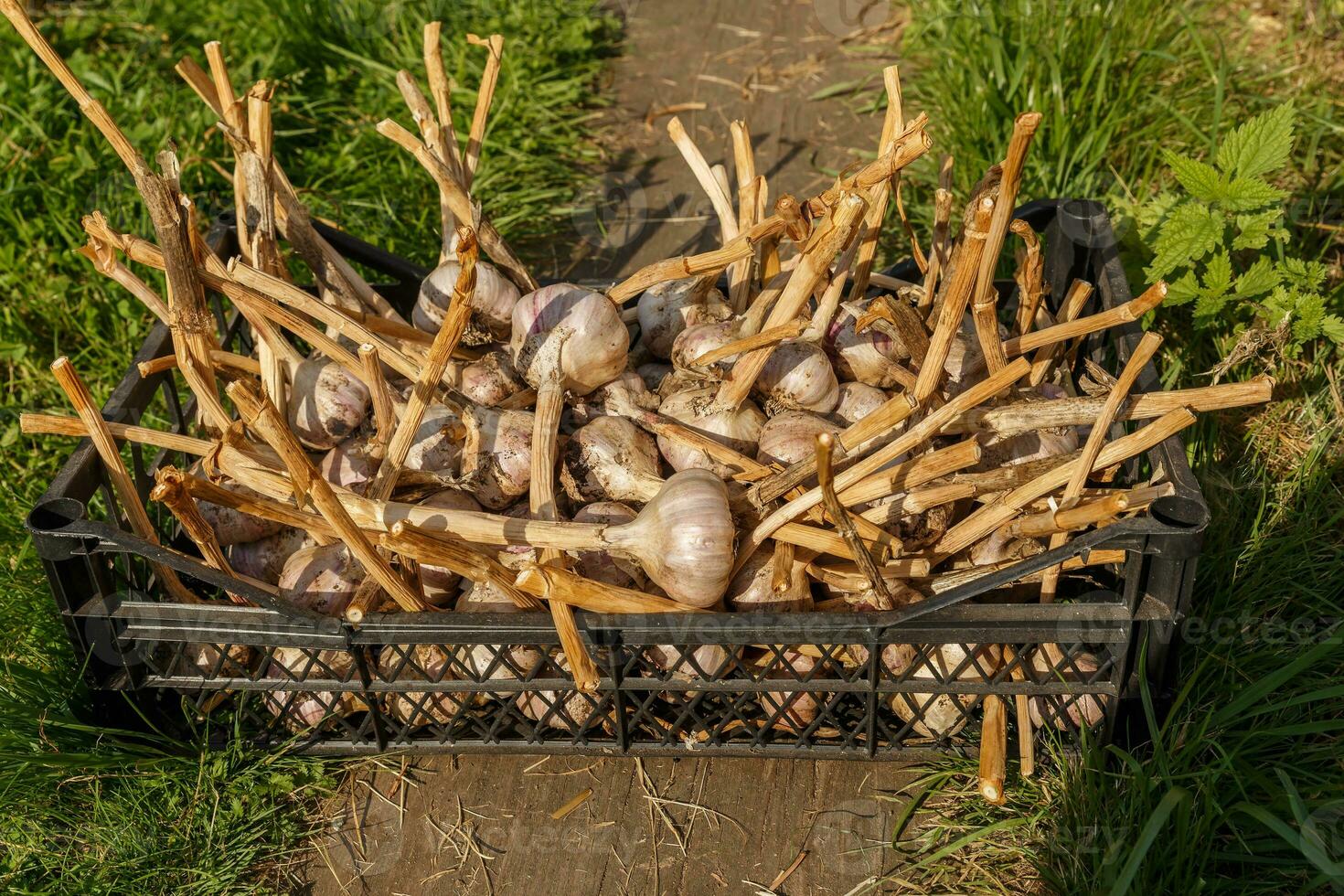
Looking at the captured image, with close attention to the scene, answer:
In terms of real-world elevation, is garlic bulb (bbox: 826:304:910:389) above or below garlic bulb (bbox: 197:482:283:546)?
above

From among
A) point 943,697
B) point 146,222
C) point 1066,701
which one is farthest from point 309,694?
point 146,222

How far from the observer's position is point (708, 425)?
1.83 metres

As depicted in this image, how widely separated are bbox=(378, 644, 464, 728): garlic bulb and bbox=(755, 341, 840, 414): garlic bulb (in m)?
0.67

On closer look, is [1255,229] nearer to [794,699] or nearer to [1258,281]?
[1258,281]

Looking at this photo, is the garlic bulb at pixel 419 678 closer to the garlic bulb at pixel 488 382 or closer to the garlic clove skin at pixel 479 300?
the garlic bulb at pixel 488 382

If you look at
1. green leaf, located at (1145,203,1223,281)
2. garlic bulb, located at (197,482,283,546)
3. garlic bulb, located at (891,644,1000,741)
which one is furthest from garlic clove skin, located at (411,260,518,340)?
green leaf, located at (1145,203,1223,281)

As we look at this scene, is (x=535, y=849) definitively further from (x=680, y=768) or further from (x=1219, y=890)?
(x=1219, y=890)

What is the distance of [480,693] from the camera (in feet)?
5.73

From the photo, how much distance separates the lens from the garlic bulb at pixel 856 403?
1.88 m

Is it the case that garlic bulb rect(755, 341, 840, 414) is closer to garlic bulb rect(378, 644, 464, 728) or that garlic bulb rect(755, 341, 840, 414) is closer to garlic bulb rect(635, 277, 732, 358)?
garlic bulb rect(635, 277, 732, 358)

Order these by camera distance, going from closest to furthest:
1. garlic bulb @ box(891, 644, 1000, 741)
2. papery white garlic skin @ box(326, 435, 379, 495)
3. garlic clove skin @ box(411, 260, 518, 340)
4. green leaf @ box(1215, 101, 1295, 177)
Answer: garlic bulb @ box(891, 644, 1000, 741) < papery white garlic skin @ box(326, 435, 379, 495) < garlic clove skin @ box(411, 260, 518, 340) < green leaf @ box(1215, 101, 1295, 177)

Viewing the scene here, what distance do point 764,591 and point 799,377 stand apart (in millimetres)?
361

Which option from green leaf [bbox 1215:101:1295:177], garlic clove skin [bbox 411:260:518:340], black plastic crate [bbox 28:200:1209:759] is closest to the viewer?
black plastic crate [bbox 28:200:1209:759]

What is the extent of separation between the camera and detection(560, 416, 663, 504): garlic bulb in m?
1.80
